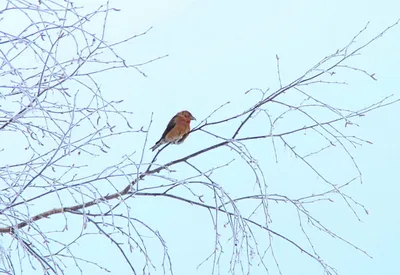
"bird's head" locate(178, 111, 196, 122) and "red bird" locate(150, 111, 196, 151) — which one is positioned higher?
"bird's head" locate(178, 111, 196, 122)

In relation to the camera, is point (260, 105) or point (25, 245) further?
point (260, 105)

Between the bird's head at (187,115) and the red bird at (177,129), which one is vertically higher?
the bird's head at (187,115)

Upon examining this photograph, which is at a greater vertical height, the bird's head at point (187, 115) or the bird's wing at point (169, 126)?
the bird's head at point (187, 115)

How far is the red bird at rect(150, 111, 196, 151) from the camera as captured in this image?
2404 mm

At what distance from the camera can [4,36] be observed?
3.98ft

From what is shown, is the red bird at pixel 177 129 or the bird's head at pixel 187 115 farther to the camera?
the bird's head at pixel 187 115

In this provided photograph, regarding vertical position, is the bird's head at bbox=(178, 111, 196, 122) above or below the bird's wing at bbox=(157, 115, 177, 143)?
above

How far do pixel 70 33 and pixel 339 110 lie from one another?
0.64m

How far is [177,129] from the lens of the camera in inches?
96.3

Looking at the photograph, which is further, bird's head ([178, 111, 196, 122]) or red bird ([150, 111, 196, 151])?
bird's head ([178, 111, 196, 122])

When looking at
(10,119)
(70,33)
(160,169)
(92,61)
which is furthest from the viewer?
(160,169)

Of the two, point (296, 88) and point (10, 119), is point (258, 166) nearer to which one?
point (296, 88)

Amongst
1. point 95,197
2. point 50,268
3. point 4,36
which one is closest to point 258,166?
point 95,197

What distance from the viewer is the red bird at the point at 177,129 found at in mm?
2404
